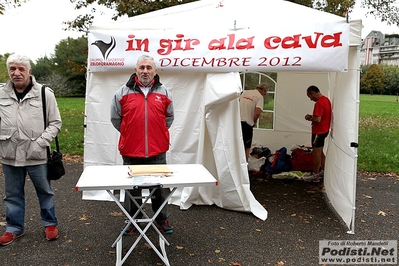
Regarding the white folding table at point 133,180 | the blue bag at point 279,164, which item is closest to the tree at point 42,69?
the blue bag at point 279,164

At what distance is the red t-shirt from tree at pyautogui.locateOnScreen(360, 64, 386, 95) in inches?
2245

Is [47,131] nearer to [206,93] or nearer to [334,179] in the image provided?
[206,93]

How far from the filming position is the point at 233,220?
4539 mm

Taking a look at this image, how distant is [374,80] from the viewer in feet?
190

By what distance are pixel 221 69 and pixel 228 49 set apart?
0.84ft

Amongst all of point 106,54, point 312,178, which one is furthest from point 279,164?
point 106,54

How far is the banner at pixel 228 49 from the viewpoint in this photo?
416 cm

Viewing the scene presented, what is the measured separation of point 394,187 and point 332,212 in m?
2.12

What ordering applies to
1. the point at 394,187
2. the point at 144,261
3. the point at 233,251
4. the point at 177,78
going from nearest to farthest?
1. the point at 144,261
2. the point at 233,251
3. the point at 177,78
4. the point at 394,187

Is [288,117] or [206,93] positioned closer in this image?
[206,93]

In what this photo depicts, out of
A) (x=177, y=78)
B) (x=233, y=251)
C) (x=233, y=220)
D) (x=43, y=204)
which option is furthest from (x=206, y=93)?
(x=43, y=204)

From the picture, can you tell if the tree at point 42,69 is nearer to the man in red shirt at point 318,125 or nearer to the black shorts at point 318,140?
the man in red shirt at point 318,125

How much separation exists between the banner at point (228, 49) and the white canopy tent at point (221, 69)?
0.01 metres

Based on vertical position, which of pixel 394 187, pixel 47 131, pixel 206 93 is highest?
pixel 206 93
